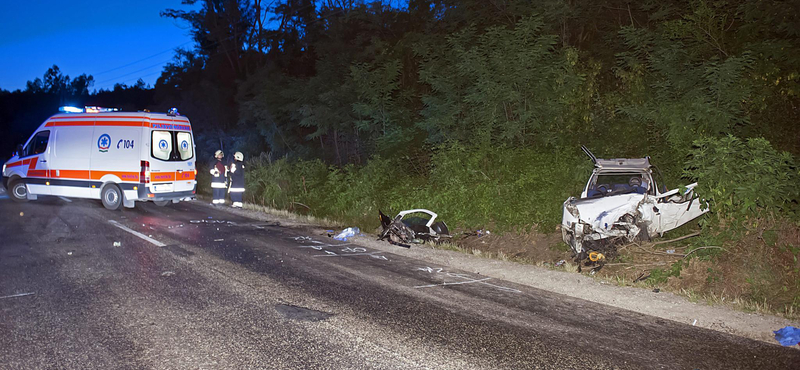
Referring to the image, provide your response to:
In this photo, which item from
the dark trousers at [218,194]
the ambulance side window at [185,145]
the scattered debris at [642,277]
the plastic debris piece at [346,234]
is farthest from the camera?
the dark trousers at [218,194]

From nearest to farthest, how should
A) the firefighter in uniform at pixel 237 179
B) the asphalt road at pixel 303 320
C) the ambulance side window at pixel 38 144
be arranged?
the asphalt road at pixel 303 320
the ambulance side window at pixel 38 144
the firefighter in uniform at pixel 237 179

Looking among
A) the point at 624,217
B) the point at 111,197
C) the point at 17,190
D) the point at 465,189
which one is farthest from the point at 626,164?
the point at 17,190

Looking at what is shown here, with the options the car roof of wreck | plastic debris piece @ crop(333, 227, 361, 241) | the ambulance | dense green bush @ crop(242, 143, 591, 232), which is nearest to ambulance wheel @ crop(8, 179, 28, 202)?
the ambulance

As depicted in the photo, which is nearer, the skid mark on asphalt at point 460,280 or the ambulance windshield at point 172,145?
the skid mark on asphalt at point 460,280

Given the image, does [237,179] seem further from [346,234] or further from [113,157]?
[346,234]

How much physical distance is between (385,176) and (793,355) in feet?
37.2

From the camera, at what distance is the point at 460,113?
618 inches

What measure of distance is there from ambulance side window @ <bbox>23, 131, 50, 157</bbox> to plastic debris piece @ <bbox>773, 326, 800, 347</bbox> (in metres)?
17.1

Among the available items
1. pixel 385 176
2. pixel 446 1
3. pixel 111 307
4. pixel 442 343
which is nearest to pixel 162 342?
pixel 111 307

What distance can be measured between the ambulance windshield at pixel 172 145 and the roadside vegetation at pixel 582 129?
3.38 m

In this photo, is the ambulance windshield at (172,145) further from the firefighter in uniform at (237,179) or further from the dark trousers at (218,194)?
the dark trousers at (218,194)

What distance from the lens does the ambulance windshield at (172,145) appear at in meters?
14.1

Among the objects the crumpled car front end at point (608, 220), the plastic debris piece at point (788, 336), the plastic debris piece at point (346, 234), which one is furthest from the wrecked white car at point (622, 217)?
the plastic debris piece at point (346, 234)

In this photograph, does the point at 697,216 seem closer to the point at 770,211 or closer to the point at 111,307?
the point at 770,211
